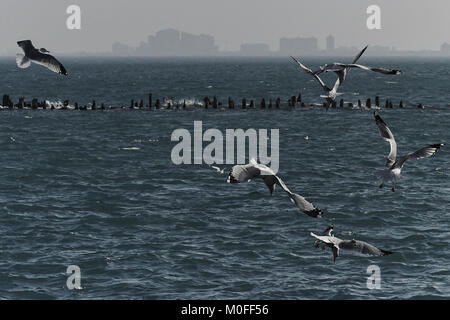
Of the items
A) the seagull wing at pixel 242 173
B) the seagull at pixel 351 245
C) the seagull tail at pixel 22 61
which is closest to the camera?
the seagull wing at pixel 242 173

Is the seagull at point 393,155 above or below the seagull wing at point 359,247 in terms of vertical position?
above

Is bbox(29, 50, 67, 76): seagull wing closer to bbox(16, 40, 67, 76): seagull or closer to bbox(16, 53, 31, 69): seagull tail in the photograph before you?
bbox(16, 40, 67, 76): seagull

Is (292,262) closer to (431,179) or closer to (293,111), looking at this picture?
(431,179)

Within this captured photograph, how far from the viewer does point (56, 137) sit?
73750mm

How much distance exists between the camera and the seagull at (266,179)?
42.5 ft

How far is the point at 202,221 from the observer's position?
1580 inches

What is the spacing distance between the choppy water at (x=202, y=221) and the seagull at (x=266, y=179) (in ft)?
48.1

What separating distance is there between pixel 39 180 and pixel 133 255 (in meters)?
20.3

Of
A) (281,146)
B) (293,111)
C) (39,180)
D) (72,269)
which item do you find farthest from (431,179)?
(293,111)

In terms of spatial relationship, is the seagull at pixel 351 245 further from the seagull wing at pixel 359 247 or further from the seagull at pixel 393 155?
the seagull at pixel 393 155

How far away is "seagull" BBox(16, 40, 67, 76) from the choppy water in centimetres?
1598

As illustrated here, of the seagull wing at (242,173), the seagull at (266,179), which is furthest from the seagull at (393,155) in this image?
the seagull wing at (242,173)

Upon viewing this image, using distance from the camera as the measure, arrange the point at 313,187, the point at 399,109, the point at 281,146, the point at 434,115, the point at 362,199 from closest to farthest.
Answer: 1. the point at 362,199
2. the point at 313,187
3. the point at 281,146
4. the point at 434,115
5. the point at 399,109

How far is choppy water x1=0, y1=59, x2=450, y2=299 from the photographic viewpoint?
30172 mm
